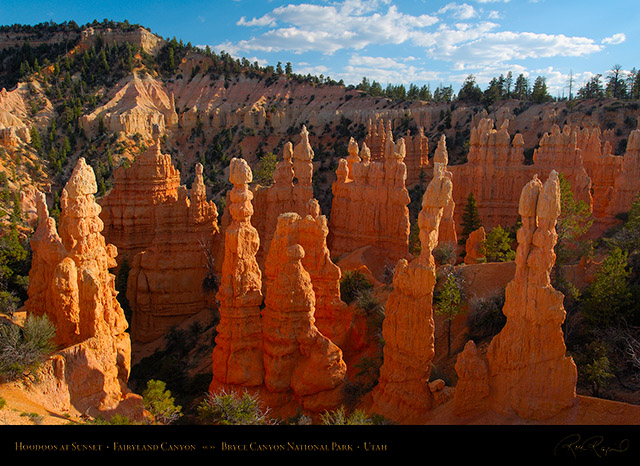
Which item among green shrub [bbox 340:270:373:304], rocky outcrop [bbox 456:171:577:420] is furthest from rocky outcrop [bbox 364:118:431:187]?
rocky outcrop [bbox 456:171:577:420]

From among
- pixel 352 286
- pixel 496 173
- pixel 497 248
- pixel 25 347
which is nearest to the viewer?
pixel 25 347

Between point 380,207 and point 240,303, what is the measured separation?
14438mm

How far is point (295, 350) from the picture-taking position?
1550 cm

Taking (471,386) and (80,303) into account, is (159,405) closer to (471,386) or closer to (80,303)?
(80,303)

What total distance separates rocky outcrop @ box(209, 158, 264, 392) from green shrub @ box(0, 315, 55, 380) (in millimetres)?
4983

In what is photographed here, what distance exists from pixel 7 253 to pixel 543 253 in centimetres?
2563

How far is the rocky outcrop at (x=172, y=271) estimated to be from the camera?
2755 centimetres

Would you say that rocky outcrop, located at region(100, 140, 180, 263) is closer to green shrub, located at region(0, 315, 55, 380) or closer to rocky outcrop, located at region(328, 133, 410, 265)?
rocky outcrop, located at region(328, 133, 410, 265)

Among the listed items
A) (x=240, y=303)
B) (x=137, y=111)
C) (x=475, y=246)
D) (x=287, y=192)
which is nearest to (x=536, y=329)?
(x=240, y=303)

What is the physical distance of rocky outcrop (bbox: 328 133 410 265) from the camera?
27.7 meters

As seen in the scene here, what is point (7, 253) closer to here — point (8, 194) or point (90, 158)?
point (8, 194)

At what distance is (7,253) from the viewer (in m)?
25.5

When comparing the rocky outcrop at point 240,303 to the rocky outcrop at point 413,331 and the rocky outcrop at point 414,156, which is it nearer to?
the rocky outcrop at point 413,331
